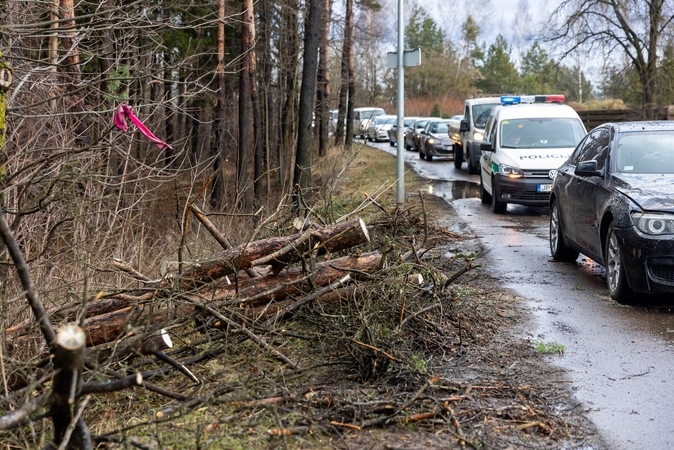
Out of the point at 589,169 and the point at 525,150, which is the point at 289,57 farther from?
the point at 589,169

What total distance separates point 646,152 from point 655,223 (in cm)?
170

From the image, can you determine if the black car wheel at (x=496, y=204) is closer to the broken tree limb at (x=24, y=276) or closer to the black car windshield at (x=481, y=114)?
the black car windshield at (x=481, y=114)

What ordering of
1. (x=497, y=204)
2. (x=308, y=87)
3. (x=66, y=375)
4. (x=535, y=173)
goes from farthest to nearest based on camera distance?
(x=308, y=87)
(x=497, y=204)
(x=535, y=173)
(x=66, y=375)

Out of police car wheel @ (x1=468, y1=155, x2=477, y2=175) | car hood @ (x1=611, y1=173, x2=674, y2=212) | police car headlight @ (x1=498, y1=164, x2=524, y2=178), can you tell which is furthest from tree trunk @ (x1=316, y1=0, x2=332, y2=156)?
car hood @ (x1=611, y1=173, x2=674, y2=212)

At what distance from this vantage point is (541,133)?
1592 cm

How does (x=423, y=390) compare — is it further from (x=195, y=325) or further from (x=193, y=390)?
(x=195, y=325)

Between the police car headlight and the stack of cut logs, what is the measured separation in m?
8.28

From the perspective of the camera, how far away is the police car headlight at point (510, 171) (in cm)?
1480

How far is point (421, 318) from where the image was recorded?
6.46 meters

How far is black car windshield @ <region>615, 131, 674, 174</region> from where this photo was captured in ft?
28.5

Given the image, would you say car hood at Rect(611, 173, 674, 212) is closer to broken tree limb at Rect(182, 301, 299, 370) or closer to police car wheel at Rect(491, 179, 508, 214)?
broken tree limb at Rect(182, 301, 299, 370)

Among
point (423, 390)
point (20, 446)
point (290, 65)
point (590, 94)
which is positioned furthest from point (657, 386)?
point (590, 94)

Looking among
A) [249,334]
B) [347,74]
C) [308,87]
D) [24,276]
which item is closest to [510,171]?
[308,87]

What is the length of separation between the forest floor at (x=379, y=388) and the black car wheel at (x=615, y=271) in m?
0.99
